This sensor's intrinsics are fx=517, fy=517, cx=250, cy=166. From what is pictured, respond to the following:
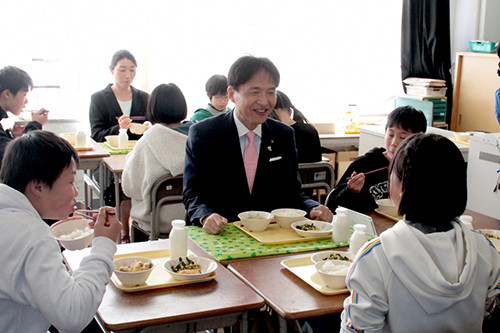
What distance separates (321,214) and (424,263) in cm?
105

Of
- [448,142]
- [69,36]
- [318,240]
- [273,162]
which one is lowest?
[318,240]

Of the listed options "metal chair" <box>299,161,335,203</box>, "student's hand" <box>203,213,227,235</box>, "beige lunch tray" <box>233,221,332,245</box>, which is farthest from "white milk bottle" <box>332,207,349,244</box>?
"metal chair" <box>299,161,335,203</box>

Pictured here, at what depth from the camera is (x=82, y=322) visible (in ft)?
3.91

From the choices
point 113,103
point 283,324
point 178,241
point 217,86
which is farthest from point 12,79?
point 283,324

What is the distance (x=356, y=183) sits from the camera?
7.84 ft

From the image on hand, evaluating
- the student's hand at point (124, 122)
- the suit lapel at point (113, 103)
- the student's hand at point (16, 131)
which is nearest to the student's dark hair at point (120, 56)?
the suit lapel at point (113, 103)

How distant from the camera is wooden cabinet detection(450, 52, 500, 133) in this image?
491 cm

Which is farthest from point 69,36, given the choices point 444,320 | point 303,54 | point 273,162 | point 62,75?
point 444,320

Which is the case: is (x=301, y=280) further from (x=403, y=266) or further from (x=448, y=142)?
(x=448, y=142)

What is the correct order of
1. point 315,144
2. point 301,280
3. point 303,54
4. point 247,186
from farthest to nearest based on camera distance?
1. point 303,54
2. point 315,144
3. point 247,186
4. point 301,280

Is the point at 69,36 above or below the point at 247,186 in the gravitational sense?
above

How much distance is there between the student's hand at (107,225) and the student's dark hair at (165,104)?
5.46 feet

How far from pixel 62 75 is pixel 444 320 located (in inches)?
165

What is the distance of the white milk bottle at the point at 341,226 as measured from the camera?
189 cm
